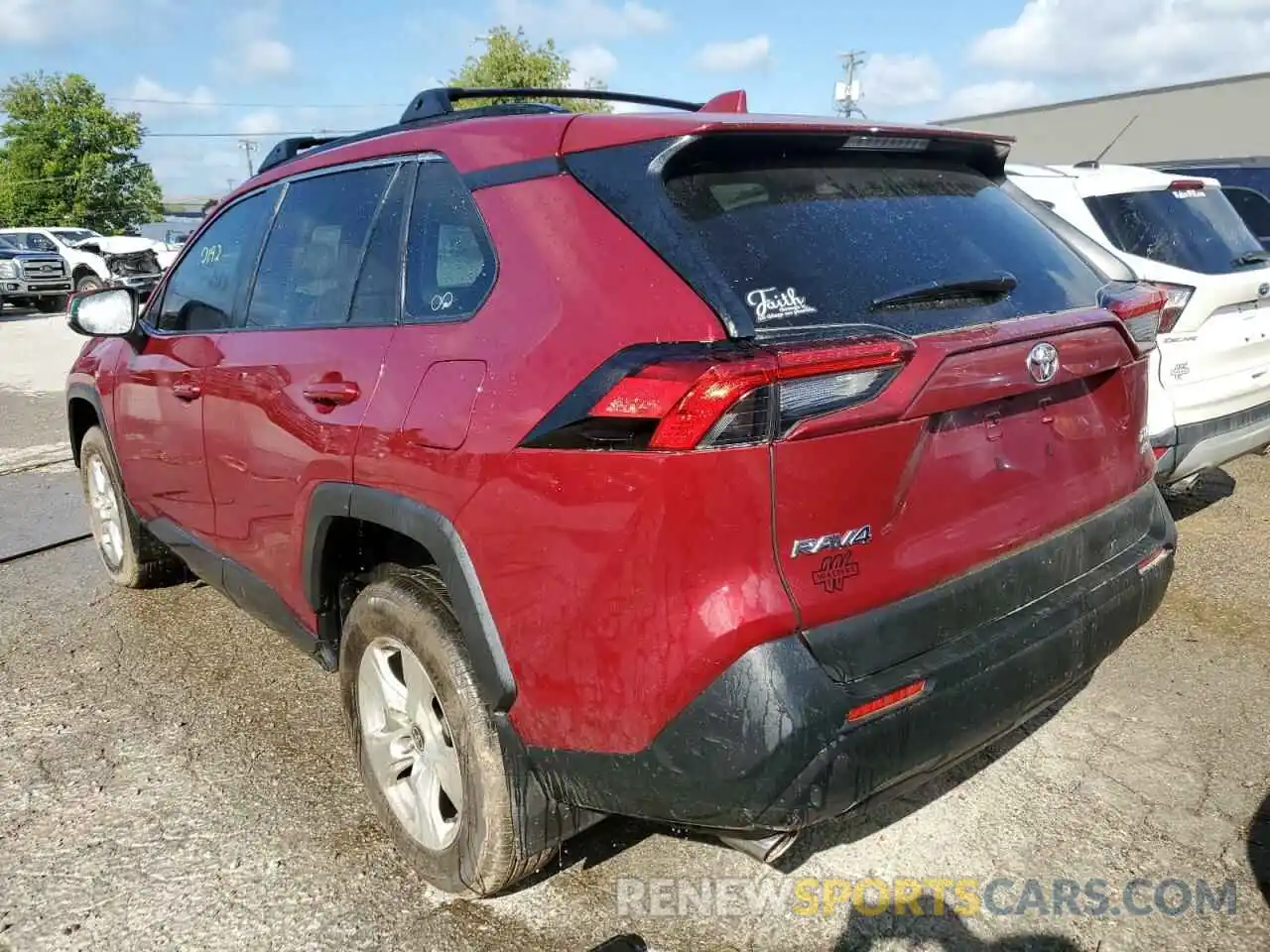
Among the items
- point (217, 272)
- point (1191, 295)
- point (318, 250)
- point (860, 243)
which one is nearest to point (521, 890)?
point (860, 243)

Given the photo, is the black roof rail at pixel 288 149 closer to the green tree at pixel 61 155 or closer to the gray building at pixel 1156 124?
the gray building at pixel 1156 124

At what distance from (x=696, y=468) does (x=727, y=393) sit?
0.15 metres

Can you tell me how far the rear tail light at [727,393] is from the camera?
1754 millimetres

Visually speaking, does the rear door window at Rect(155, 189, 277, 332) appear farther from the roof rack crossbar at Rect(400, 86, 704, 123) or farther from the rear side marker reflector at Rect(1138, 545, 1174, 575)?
the rear side marker reflector at Rect(1138, 545, 1174, 575)

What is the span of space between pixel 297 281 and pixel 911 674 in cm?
215

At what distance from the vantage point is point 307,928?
2.45 meters

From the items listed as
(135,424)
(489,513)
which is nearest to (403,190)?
(489,513)

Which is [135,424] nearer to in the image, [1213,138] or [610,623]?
[610,623]

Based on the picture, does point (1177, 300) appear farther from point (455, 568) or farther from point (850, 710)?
point (455, 568)

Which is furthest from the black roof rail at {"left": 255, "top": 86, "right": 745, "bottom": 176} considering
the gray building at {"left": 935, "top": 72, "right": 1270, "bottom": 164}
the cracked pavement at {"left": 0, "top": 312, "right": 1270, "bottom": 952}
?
the gray building at {"left": 935, "top": 72, "right": 1270, "bottom": 164}

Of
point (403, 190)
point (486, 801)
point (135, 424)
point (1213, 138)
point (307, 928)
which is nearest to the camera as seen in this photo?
point (486, 801)

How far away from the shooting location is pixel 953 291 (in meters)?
2.13

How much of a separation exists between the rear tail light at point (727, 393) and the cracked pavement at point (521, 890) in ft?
4.33

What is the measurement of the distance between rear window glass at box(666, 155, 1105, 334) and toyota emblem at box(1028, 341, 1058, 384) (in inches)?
4.1
